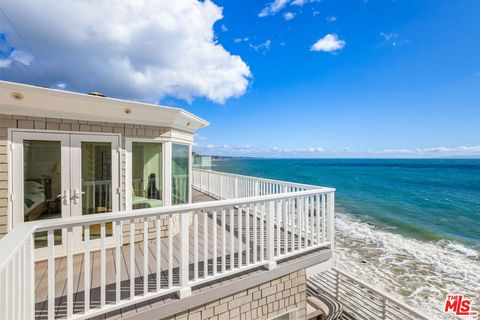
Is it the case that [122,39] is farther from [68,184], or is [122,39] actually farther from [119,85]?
[68,184]

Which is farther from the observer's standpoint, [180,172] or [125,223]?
[180,172]

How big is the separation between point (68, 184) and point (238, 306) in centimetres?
310

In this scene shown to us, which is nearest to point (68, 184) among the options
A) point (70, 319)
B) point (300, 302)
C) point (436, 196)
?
point (70, 319)

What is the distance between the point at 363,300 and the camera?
6246mm

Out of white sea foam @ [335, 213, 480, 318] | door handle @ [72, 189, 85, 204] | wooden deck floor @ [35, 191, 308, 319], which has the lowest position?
white sea foam @ [335, 213, 480, 318]

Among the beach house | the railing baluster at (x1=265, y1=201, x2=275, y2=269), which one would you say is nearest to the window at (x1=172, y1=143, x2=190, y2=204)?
the beach house

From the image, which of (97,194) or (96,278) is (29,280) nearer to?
(96,278)

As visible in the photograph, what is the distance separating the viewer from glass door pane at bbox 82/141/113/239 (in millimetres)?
3568

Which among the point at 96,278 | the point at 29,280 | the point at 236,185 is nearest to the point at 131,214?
the point at 29,280

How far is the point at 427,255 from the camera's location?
9.66m

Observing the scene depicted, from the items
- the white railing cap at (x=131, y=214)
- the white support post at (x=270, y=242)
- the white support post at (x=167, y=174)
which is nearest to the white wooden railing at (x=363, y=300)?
the white support post at (x=270, y=242)

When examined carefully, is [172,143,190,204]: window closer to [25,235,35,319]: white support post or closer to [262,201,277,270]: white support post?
[262,201,277,270]: white support post

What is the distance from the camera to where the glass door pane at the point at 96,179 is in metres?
3.57

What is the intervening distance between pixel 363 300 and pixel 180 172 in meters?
6.25
